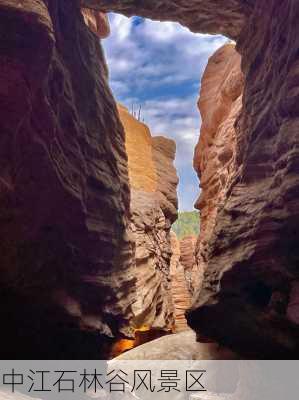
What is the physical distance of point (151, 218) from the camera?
19.3 m

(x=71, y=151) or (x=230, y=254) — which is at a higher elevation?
(x=71, y=151)

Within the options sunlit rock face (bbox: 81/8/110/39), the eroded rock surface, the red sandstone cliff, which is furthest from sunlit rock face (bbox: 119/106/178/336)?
sunlit rock face (bbox: 81/8/110/39)

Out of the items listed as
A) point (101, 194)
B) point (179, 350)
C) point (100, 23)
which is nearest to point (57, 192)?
point (101, 194)

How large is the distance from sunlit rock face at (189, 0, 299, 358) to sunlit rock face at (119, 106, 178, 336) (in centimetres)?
479

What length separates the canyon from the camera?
21.2ft

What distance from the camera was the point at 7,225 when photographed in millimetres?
6844

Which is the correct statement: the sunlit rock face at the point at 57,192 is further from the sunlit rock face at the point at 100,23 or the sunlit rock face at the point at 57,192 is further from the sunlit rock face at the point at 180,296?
the sunlit rock face at the point at 180,296

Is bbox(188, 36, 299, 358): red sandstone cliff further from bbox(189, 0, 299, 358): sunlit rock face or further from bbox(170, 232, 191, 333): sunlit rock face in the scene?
bbox(170, 232, 191, 333): sunlit rock face

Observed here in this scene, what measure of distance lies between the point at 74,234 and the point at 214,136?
43.2 feet

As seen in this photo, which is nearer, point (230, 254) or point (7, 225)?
point (7, 225)

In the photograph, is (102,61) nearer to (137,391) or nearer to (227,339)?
(227,339)

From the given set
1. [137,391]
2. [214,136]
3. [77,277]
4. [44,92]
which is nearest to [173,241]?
[214,136]

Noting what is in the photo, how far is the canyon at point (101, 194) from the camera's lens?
21.2 feet

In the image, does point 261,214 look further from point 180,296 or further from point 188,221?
point 188,221
